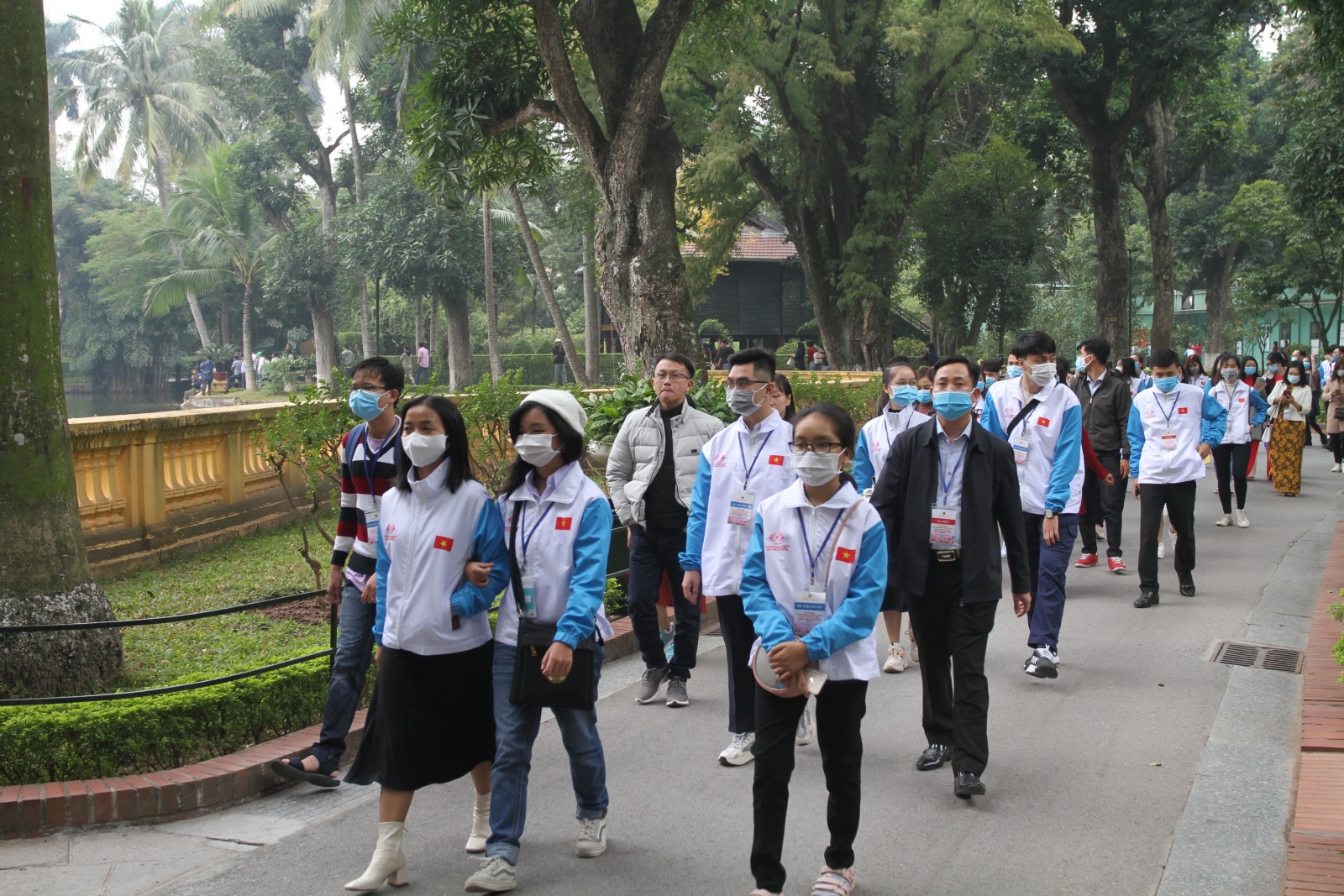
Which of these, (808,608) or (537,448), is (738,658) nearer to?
(808,608)

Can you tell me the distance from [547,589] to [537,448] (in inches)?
20.3

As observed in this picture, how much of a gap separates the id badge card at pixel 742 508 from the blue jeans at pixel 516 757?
1.36 m

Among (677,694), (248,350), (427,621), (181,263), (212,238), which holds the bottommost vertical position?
(677,694)

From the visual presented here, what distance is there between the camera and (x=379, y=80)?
129ft

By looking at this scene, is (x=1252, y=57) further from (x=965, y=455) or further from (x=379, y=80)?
(x=965, y=455)

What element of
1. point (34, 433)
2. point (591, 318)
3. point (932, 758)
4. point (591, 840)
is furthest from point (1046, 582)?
point (591, 318)

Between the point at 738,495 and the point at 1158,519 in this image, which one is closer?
the point at 738,495

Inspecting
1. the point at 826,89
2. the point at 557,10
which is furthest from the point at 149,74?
the point at 557,10

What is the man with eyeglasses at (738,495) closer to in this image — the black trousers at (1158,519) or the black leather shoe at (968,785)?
the black leather shoe at (968,785)

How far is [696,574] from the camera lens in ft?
18.9

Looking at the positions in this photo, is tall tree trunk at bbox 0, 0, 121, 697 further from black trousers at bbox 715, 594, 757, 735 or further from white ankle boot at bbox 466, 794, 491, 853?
black trousers at bbox 715, 594, 757, 735

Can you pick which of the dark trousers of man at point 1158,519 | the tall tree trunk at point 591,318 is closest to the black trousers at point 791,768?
the dark trousers of man at point 1158,519

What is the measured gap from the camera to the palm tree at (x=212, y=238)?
1895 inches

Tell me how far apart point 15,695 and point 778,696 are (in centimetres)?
407
